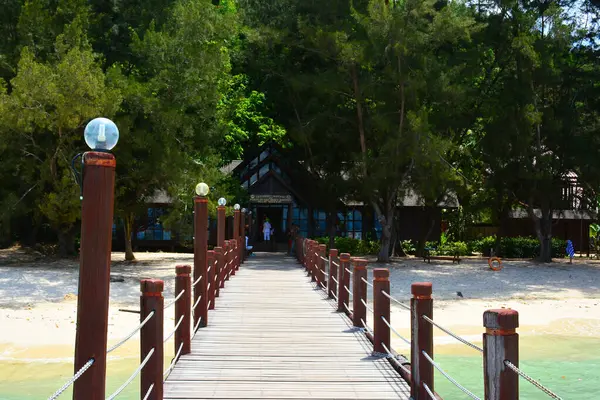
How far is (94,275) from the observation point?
158 inches

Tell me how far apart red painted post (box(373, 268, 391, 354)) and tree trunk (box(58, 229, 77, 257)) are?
22583 mm

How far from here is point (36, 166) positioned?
24.6m

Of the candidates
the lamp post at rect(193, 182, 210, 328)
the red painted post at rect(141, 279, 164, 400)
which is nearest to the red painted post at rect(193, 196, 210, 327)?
the lamp post at rect(193, 182, 210, 328)

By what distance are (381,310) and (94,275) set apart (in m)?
5.16

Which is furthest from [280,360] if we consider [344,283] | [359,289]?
[344,283]

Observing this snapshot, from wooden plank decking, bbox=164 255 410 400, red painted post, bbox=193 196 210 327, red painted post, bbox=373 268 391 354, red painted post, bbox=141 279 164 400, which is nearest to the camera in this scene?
red painted post, bbox=141 279 164 400

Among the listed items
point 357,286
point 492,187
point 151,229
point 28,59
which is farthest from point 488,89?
point 357,286

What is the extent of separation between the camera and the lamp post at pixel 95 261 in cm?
394

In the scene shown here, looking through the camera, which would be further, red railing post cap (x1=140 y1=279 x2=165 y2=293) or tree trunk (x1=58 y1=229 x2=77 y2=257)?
tree trunk (x1=58 y1=229 x2=77 y2=257)

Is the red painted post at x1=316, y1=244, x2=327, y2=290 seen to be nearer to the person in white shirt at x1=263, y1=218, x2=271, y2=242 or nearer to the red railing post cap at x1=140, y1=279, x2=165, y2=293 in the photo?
the red railing post cap at x1=140, y1=279, x2=165, y2=293

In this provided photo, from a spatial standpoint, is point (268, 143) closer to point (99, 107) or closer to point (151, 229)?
point (151, 229)

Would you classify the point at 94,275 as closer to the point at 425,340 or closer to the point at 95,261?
the point at 95,261

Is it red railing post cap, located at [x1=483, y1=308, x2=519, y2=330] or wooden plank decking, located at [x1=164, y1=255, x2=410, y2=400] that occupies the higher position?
red railing post cap, located at [x1=483, y1=308, x2=519, y2=330]

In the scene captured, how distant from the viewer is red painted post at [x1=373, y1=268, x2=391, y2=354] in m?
8.60
